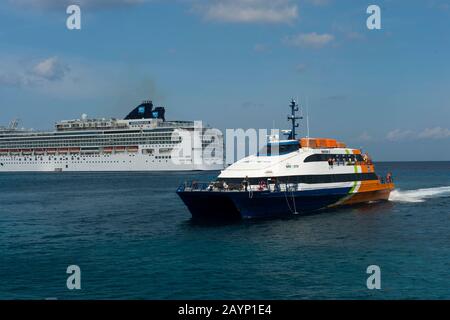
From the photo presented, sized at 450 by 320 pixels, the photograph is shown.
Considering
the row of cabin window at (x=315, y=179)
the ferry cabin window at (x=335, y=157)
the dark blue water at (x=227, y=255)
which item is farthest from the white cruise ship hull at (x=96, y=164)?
the dark blue water at (x=227, y=255)

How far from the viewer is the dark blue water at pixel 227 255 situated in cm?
1919

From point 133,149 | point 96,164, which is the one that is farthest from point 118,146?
point 96,164

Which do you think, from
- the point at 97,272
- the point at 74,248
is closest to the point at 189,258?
the point at 97,272

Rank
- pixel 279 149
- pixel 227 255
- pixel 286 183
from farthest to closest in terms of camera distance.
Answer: pixel 279 149 → pixel 286 183 → pixel 227 255

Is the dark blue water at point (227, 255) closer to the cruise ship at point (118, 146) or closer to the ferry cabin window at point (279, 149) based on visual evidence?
the ferry cabin window at point (279, 149)

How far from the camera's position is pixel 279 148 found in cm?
4041

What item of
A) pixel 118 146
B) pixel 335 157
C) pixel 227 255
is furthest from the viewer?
pixel 118 146

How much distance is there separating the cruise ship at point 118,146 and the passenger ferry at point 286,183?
87.1 meters

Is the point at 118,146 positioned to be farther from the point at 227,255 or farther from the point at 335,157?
the point at 227,255

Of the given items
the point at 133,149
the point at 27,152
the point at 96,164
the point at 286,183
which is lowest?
the point at 286,183

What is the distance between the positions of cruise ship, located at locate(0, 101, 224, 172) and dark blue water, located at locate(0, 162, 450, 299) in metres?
90.6

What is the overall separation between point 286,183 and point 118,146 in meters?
104
